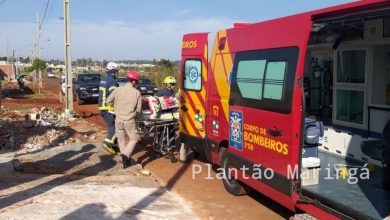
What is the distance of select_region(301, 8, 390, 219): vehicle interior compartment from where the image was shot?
5660mm

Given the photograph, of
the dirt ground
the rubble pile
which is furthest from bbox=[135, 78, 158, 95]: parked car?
the dirt ground

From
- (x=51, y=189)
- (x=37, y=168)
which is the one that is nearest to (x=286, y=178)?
(x=51, y=189)

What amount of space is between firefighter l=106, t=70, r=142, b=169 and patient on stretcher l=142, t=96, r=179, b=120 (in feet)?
2.72

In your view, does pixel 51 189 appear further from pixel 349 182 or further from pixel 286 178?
pixel 349 182

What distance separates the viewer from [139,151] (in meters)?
11.4

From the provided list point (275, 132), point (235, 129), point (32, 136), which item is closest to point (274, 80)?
point (275, 132)

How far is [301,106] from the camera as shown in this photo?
5.09 meters

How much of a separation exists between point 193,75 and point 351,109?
10.1ft

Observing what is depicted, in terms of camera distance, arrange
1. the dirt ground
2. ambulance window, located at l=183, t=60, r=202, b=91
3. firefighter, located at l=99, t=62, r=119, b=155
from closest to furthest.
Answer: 1. the dirt ground
2. ambulance window, located at l=183, t=60, r=202, b=91
3. firefighter, located at l=99, t=62, r=119, b=155

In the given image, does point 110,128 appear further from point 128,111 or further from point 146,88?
point 146,88

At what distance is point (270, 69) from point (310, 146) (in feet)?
4.22

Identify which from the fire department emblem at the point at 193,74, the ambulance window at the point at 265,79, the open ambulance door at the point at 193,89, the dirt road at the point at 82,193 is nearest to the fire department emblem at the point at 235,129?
the ambulance window at the point at 265,79

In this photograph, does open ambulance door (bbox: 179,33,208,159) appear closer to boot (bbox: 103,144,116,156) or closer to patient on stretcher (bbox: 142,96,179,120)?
patient on stretcher (bbox: 142,96,179,120)

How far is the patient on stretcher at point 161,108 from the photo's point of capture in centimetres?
1007
